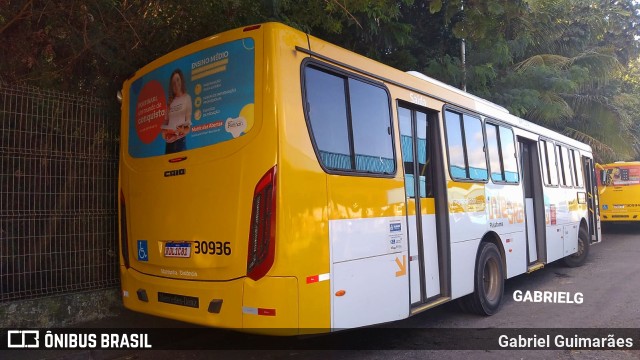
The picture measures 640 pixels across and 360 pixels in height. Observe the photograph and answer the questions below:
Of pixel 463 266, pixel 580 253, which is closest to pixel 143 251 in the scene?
pixel 463 266

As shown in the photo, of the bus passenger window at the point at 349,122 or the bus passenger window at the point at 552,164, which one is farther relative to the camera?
the bus passenger window at the point at 552,164

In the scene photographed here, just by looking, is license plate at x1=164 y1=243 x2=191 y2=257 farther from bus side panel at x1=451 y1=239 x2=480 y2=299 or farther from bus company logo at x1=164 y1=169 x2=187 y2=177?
bus side panel at x1=451 y1=239 x2=480 y2=299

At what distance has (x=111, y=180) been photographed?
20.5 ft

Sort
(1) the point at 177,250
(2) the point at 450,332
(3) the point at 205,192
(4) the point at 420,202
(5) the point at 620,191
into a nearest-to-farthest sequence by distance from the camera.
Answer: (3) the point at 205,192 → (1) the point at 177,250 → (4) the point at 420,202 → (2) the point at 450,332 → (5) the point at 620,191

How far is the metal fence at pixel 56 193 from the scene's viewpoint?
17.4 feet

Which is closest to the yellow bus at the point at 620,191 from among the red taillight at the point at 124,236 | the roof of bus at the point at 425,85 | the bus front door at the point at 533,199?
the bus front door at the point at 533,199

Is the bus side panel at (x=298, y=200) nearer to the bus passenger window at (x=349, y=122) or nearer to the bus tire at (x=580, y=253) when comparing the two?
the bus passenger window at (x=349, y=122)

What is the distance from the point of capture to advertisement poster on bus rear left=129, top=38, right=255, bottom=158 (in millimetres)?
3998

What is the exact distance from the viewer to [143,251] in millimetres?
4734

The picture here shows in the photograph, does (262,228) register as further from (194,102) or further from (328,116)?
(194,102)

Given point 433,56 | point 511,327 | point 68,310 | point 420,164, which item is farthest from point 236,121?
point 433,56

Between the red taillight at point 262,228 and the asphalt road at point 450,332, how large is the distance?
178cm

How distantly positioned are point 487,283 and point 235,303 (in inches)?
174

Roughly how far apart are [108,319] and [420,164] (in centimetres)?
424
